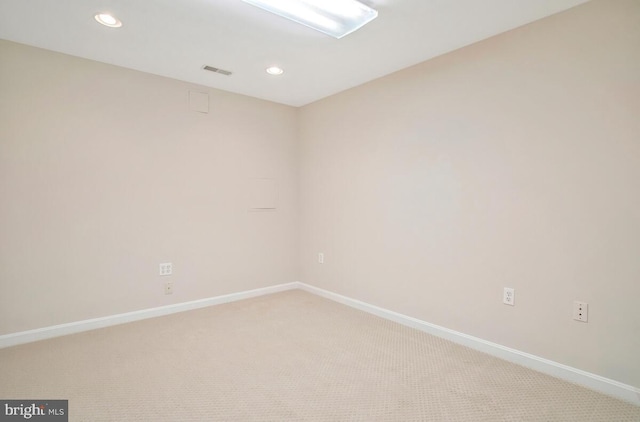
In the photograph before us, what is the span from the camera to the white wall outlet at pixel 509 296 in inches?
93.7

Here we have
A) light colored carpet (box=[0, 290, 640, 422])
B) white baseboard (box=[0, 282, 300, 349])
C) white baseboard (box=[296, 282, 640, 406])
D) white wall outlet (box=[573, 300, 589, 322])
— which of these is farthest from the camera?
white baseboard (box=[0, 282, 300, 349])

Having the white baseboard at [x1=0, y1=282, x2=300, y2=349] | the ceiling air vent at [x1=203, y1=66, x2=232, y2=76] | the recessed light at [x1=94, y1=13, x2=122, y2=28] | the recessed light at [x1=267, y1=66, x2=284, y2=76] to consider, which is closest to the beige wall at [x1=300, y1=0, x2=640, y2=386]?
the recessed light at [x1=267, y1=66, x2=284, y2=76]

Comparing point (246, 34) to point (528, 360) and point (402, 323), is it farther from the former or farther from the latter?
point (528, 360)

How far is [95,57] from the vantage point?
2.83 meters

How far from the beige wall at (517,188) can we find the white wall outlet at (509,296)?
38mm

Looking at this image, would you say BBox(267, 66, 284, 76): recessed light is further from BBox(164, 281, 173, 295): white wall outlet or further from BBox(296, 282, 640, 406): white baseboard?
BBox(296, 282, 640, 406): white baseboard

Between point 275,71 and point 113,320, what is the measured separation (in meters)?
2.72

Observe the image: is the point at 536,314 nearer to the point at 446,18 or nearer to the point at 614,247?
the point at 614,247

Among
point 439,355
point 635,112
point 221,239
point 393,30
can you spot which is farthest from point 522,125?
point 221,239

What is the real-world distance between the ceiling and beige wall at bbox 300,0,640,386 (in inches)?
10.0

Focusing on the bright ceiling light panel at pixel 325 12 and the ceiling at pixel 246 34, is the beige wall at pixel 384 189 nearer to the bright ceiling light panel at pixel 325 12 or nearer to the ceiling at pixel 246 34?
the ceiling at pixel 246 34

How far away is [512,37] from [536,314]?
194 cm

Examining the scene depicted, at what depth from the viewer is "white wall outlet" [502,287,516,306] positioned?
2.38 m

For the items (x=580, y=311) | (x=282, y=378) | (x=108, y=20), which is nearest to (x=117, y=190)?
(x=108, y=20)
